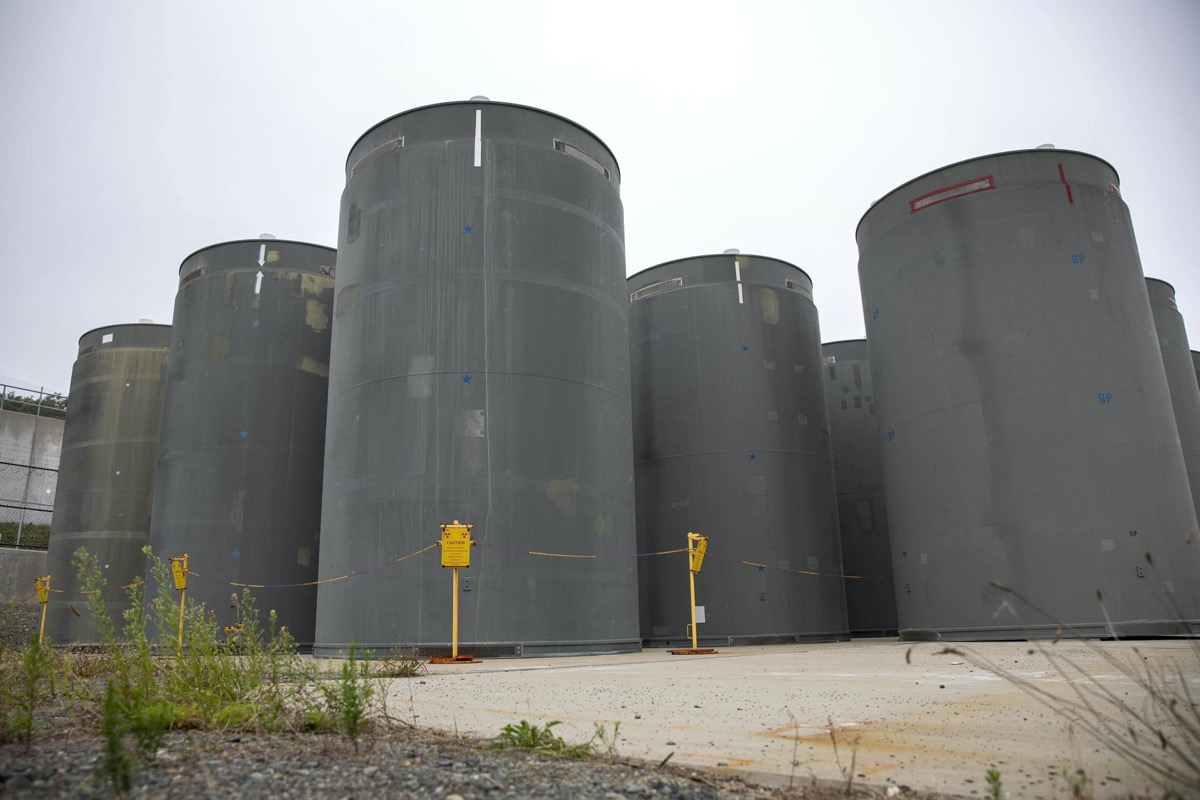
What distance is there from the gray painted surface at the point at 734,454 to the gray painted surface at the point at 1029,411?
2642mm

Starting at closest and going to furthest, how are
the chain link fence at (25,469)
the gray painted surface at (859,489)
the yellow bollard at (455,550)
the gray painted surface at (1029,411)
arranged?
the yellow bollard at (455,550) → the gray painted surface at (1029,411) → the gray painted surface at (859,489) → the chain link fence at (25,469)

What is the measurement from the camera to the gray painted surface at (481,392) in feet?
42.5

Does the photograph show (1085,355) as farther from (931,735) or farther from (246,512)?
(246,512)

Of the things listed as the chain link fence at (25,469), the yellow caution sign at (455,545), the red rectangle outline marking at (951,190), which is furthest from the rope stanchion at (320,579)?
the chain link fence at (25,469)

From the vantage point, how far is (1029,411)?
14836mm

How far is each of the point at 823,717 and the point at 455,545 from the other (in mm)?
7972

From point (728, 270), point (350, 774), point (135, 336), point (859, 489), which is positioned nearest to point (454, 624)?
point (350, 774)

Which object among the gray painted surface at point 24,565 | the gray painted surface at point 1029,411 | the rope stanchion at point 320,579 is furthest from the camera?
the gray painted surface at point 24,565

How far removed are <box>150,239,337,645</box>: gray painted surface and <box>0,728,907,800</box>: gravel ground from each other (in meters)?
14.8

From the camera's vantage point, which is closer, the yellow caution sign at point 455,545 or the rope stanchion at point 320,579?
the yellow caution sign at point 455,545

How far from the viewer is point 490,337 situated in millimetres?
13812

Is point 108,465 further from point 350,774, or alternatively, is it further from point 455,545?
point 350,774

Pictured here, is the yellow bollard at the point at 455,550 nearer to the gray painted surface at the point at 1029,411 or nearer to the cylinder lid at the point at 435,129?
the cylinder lid at the point at 435,129

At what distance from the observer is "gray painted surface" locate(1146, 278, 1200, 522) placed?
21234 mm
